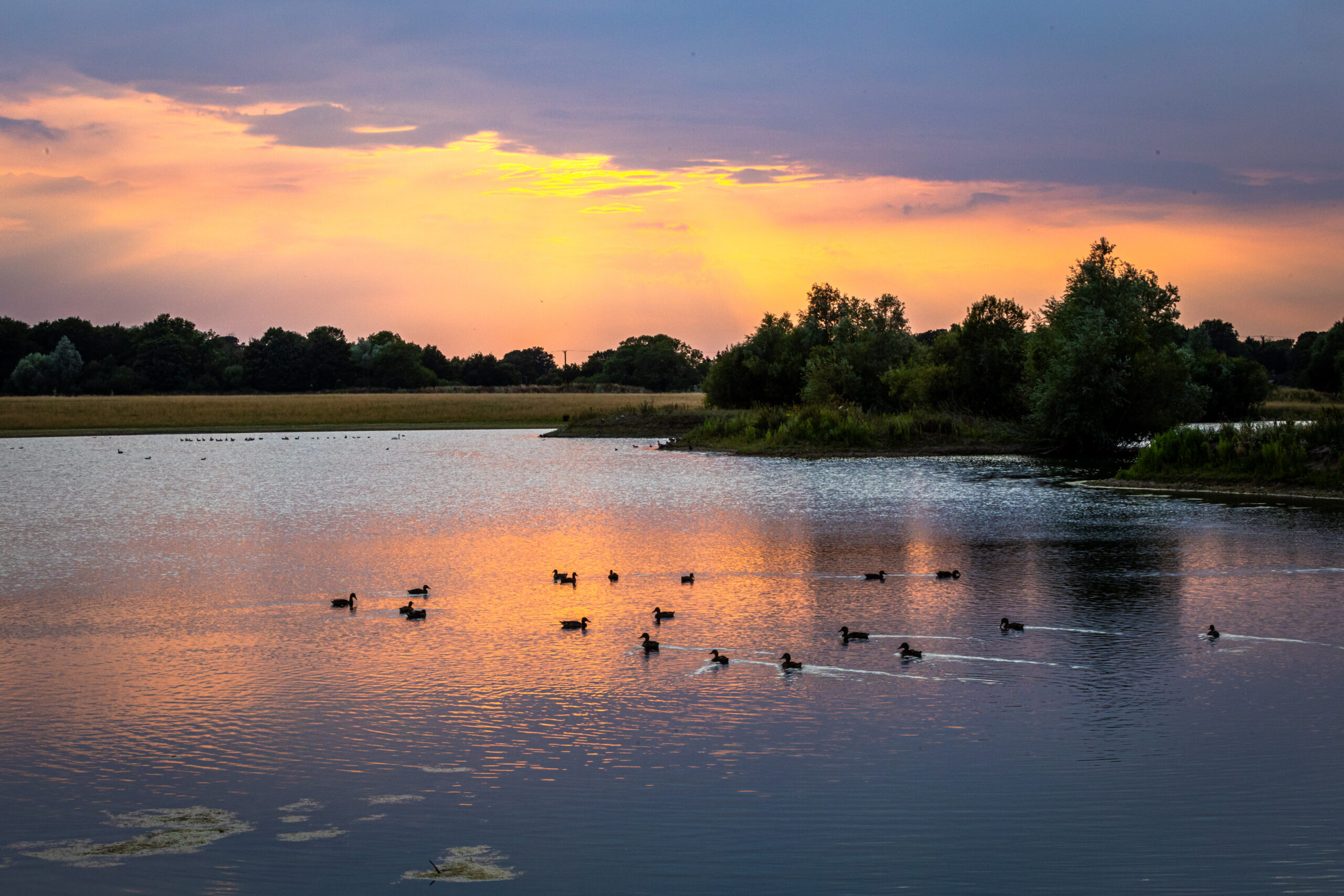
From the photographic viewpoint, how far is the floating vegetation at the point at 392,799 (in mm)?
9656

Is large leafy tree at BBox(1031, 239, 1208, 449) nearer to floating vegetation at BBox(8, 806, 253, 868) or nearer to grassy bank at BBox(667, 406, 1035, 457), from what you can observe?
grassy bank at BBox(667, 406, 1035, 457)

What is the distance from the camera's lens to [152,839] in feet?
29.0

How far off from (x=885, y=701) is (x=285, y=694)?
672 cm

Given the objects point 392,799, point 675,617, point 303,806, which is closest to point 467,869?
point 392,799

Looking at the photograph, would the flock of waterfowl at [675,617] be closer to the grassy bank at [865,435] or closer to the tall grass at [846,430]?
the grassy bank at [865,435]

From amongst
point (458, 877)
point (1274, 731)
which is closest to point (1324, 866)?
point (1274, 731)

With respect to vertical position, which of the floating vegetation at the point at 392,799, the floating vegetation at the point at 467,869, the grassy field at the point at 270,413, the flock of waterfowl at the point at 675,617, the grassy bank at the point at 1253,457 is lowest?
the floating vegetation at the point at 467,869

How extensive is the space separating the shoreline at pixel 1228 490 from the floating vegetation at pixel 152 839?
3479 cm

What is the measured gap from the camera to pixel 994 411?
79438 mm

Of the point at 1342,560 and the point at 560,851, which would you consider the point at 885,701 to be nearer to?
the point at 560,851

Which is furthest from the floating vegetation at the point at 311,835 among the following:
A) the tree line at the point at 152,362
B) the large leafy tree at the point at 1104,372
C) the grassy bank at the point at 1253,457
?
the tree line at the point at 152,362

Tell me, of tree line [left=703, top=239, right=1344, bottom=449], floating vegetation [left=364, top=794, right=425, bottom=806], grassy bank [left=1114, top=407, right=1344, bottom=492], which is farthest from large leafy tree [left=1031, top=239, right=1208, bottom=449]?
floating vegetation [left=364, top=794, right=425, bottom=806]

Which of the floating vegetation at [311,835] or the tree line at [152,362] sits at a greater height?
the tree line at [152,362]

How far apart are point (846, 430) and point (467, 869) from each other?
63.2m
